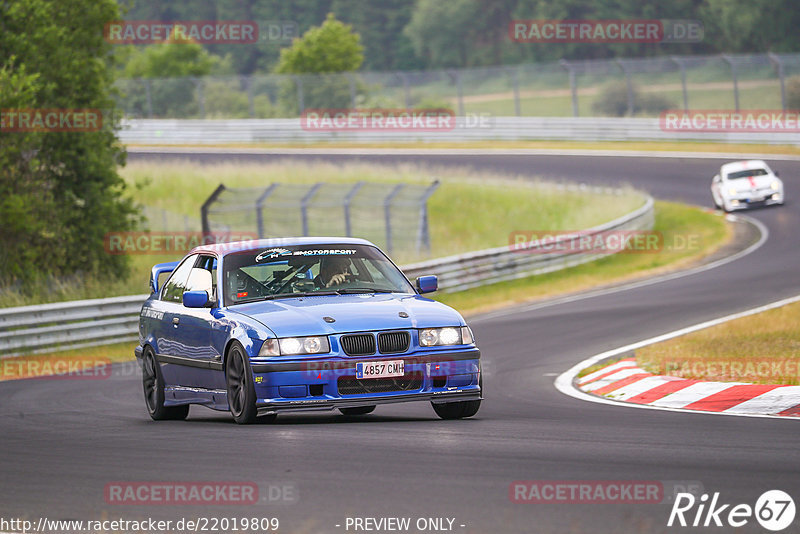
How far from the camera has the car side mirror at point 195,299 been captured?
1007 cm

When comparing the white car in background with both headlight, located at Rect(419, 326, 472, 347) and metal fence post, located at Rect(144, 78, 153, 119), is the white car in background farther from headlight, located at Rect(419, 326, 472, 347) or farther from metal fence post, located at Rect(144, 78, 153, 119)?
metal fence post, located at Rect(144, 78, 153, 119)

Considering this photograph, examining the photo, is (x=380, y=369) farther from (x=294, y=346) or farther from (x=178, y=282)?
(x=178, y=282)

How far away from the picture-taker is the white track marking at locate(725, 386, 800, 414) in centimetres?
964

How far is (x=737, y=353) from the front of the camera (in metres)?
13.4

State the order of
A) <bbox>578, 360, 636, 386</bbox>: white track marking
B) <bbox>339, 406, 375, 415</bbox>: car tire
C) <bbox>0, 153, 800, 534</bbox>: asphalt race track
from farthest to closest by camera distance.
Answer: <bbox>578, 360, 636, 386</bbox>: white track marking
<bbox>339, 406, 375, 415</bbox>: car tire
<bbox>0, 153, 800, 534</bbox>: asphalt race track

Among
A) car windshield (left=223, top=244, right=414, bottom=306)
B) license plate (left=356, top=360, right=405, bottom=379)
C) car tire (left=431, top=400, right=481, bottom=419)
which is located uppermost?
car windshield (left=223, top=244, right=414, bottom=306)

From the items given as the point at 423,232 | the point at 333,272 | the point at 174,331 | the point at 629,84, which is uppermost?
the point at 629,84

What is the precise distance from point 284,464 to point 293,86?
50148 millimetres
